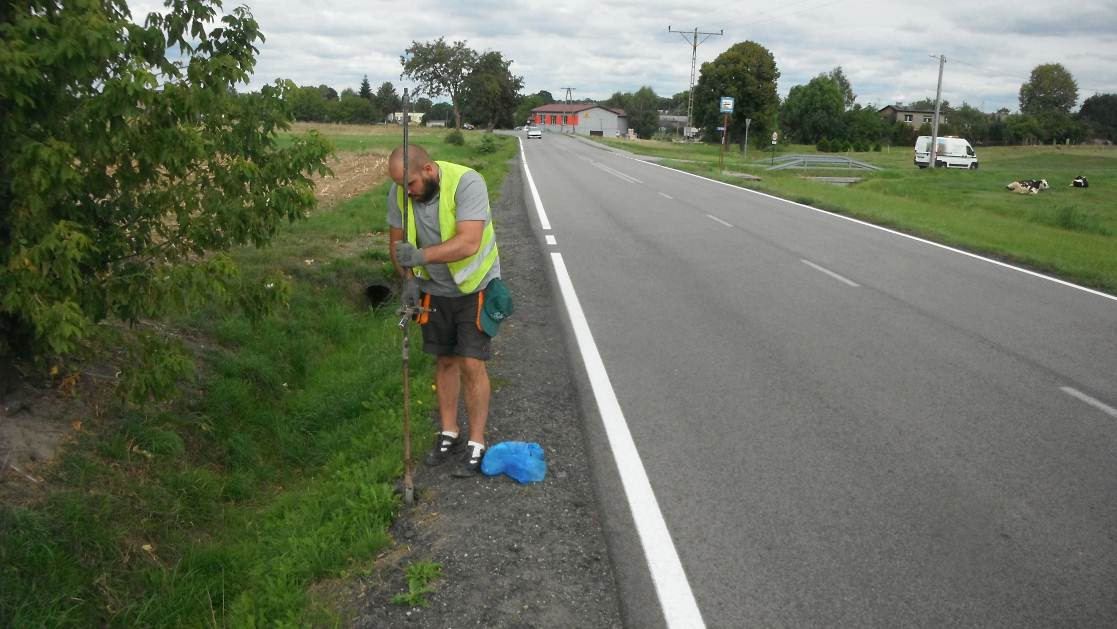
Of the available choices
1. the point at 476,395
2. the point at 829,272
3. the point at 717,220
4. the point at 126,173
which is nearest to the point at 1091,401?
the point at 476,395

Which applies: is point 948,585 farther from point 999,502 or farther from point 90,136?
point 90,136

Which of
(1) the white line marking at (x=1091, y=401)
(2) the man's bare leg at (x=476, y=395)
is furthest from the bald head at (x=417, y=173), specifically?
(1) the white line marking at (x=1091, y=401)

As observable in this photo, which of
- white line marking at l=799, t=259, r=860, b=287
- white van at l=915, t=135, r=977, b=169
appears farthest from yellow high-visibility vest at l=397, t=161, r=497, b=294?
white van at l=915, t=135, r=977, b=169

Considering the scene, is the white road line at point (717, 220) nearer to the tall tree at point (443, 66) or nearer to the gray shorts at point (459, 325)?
the gray shorts at point (459, 325)

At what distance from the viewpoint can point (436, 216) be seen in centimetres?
492

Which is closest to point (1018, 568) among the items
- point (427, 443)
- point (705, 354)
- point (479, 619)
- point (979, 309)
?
point (479, 619)

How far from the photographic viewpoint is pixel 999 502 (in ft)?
16.1

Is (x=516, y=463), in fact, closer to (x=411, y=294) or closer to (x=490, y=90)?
(x=411, y=294)

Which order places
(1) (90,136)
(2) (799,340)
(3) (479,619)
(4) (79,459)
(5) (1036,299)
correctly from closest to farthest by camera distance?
(3) (479,619) → (1) (90,136) → (4) (79,459) → (2) (799,340) → (5) (1036,299)

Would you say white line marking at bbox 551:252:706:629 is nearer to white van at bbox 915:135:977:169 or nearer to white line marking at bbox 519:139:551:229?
white line marking at bbox 519:139:551:229

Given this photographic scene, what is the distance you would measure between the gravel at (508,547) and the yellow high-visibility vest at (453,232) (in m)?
1.09

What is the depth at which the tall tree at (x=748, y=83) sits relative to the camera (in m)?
80.2

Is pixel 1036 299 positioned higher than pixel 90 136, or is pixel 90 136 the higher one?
pixel 90 136

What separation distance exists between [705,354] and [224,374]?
3871 mm
